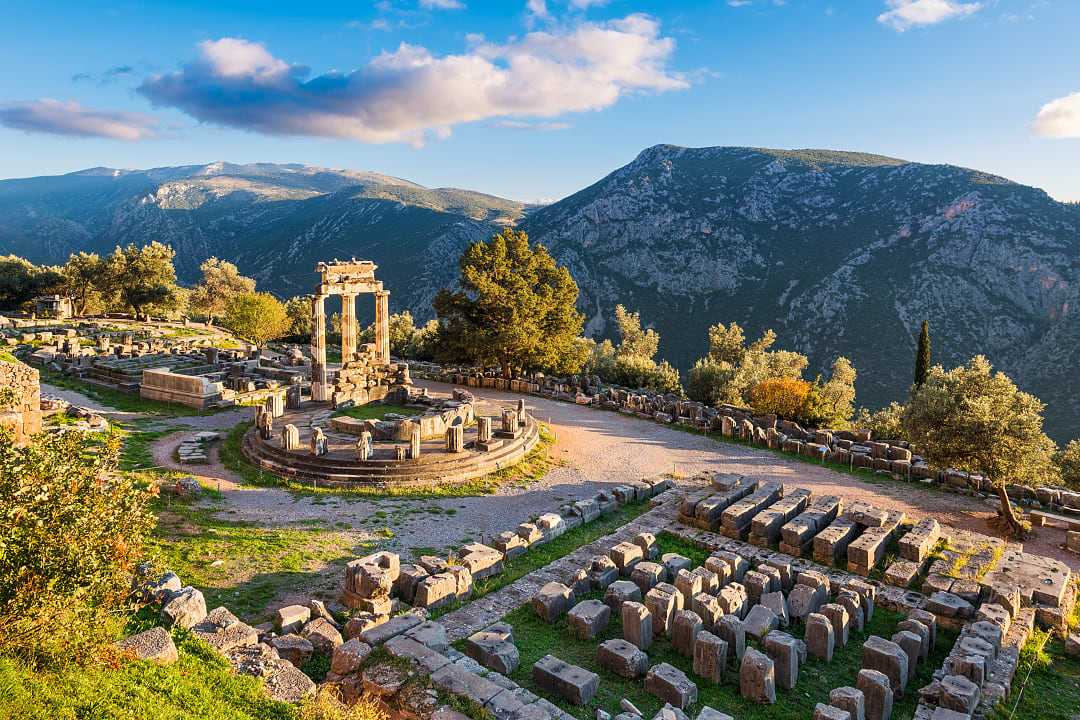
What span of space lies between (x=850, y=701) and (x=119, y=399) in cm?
3143

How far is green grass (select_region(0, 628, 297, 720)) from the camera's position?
6.00 metres

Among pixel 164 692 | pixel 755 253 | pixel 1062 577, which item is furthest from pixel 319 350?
pixel 755 253

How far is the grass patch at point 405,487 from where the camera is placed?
713 inches

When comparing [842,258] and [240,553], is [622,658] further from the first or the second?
[842,258]

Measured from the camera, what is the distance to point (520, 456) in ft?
73.6

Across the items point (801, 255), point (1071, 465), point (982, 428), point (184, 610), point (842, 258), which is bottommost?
point (1071, 465)

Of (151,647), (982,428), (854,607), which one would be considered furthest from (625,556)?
(982,428)

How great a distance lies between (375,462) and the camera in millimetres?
19156

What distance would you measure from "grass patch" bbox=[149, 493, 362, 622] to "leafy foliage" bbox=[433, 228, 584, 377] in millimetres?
20237

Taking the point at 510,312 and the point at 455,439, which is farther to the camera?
the point at 510,312

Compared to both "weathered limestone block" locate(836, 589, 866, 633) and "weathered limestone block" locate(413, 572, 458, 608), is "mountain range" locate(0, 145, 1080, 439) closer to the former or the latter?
"weathered limestone block" locate(836, 589, 866, 633)

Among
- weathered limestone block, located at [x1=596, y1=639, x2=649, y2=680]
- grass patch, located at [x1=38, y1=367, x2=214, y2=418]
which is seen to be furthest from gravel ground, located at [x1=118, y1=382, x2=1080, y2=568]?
weathered limestone block, located at [x1=596, y1=639, x2=649, y2=680]

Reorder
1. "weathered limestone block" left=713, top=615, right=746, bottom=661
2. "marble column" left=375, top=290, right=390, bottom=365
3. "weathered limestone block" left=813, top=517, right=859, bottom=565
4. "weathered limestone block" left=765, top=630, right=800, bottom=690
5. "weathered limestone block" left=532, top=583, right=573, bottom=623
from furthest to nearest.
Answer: "marble column" left=375, top=290, right=390, bottom=365 < "weathered limestone block" left=813, top=517, right=859, bottom=565 < "weathered limestone block" left=532, top=583, right=573, bottom=623 < "weathered limestone block" left=713, top=615, right=746, bottom=661 < "weathered limestone block" left=765, top=630, right=800, bottom=690

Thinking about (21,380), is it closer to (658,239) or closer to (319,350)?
(319,350)
